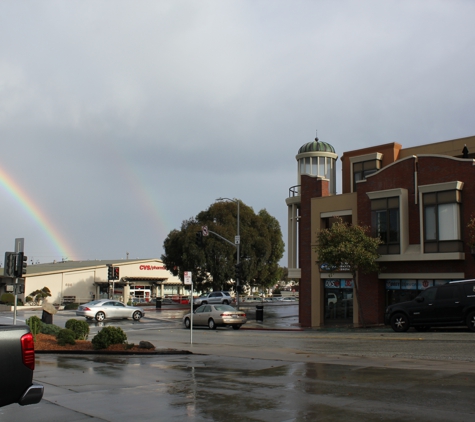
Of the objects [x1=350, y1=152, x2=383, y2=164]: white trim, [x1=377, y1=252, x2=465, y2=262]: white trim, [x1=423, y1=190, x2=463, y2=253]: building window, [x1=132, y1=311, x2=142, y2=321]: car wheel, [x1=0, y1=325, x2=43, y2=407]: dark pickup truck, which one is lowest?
[x1=132, y1=311, x2=142, y2=321]: car wheel

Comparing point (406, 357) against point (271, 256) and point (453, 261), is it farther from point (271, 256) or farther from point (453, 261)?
point (271, 256)

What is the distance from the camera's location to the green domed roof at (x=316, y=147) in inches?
1430

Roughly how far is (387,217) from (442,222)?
2.95 meters

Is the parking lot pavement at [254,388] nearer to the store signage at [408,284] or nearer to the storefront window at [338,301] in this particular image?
the store signage at [408,284]

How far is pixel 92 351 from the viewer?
15742 mm

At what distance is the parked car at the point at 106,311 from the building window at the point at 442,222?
20.1m

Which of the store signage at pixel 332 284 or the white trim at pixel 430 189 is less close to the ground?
the white trim at pixel 430 189

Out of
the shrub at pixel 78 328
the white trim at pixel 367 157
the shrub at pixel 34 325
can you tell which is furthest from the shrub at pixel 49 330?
the white trim at pixel 367 157

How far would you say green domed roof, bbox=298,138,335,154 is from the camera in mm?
36312

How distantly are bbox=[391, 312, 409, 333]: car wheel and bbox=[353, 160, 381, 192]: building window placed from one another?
11723 mm

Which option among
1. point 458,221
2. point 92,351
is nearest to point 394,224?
point 458,221

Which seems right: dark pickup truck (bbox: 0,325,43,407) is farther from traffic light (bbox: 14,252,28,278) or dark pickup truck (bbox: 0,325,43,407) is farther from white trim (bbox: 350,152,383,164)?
white trim (bbox: 350,152,383,164)

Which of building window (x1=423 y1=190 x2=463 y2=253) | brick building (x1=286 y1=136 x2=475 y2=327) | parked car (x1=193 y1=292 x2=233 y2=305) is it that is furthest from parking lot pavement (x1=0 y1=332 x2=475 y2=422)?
parked car (x1=193 y1=292 x2=233 y2=305)

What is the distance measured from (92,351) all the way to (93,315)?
22163mm
